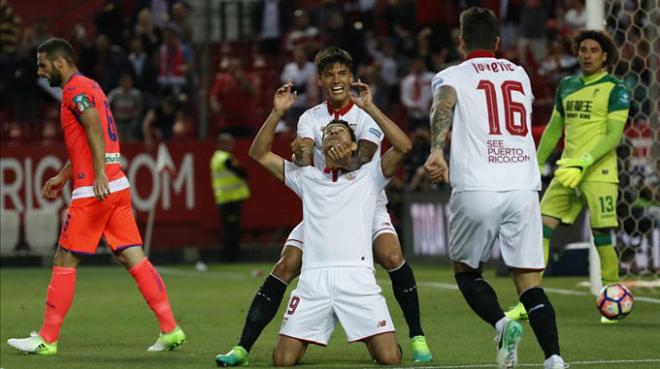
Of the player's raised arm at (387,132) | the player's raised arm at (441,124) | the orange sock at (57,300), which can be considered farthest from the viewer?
the orange sock at (57,300)

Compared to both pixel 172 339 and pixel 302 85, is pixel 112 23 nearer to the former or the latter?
pixel 302 85

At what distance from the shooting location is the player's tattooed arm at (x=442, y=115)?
8.54 meters

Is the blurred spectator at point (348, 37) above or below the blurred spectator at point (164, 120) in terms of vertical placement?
above

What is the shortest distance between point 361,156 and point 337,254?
0.65 metres

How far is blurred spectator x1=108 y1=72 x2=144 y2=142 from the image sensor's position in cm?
2503

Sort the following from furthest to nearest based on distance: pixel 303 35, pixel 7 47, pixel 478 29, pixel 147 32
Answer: pixel 7 47 < pixel 147 32 < pixel 303 35 < pixel 478 29

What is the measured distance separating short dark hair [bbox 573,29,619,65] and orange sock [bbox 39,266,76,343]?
4.63 m

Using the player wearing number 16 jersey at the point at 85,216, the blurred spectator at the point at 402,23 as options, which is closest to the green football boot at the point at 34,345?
the player wearing number 16 jersey at the point at 85,216

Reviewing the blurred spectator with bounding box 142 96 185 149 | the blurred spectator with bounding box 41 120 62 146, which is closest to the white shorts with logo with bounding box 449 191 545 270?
the blurred spectator with bounding box 142 96 185 149

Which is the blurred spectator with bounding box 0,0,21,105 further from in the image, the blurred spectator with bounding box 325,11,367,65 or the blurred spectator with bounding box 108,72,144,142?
the blurred spectator with bounding box 325,11,367,65

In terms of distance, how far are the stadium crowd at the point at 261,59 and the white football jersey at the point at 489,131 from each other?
14.0 m

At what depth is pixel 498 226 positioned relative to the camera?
8.68 m

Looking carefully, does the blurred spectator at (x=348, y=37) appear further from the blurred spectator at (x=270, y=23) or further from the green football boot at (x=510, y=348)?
the green football boot at (x=510, y=348)

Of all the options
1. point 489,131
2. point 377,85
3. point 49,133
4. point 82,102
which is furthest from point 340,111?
point 49,133
